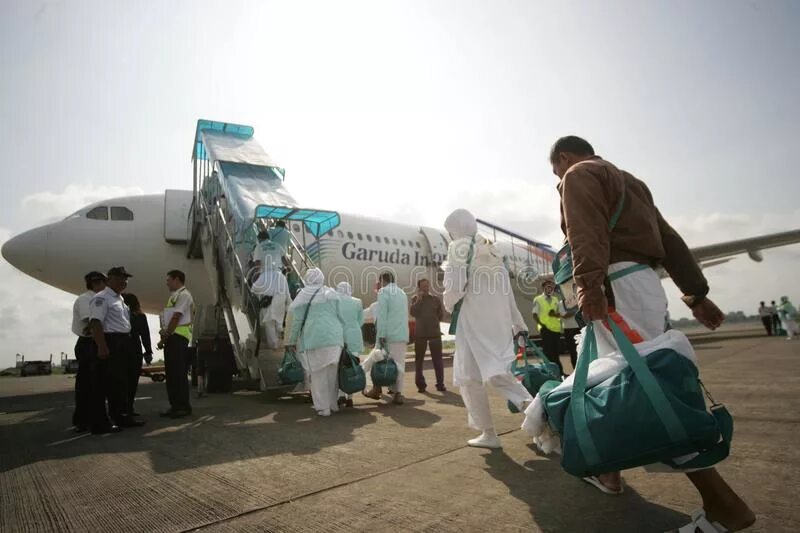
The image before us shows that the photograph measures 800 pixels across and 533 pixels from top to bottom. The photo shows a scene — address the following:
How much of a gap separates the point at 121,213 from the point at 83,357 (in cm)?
658

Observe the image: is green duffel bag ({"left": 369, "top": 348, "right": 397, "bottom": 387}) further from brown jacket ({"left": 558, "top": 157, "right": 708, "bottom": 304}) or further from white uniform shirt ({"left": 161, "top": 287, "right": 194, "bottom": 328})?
brown jacket ({"left": 558, "top": 157, "right": 708, "bottom": 304})

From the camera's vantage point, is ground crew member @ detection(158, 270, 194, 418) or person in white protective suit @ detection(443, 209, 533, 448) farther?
ground crew member @ detection(158, 270, 194, 418)

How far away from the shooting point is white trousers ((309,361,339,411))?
5.52 metres

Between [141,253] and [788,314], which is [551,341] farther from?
[788,314]

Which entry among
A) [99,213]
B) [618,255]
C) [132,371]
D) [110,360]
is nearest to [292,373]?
[132,371]

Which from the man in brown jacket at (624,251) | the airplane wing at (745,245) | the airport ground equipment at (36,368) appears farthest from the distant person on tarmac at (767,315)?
the airport ground equipment at (36,368)

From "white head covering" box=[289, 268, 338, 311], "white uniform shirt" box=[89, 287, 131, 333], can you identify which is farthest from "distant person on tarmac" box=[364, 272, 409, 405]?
"white uniform shirt" box=[89, 287, 131, 333]

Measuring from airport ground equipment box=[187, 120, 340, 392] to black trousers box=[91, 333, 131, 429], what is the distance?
6.60 ft

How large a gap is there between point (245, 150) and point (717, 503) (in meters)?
12.3

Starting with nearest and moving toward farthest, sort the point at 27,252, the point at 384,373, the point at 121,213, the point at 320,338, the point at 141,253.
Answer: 1. the point at 320,338
2. the point at 384,373
3. the point at 27,252
4. the point at 141,253
5. the point at 121,213

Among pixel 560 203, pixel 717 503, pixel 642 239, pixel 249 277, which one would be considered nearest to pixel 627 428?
pixel 717 503

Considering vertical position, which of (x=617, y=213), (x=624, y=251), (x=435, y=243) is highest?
(x=435, y=243)

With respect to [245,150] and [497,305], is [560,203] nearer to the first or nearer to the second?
[497,305]

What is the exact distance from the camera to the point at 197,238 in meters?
10.8
